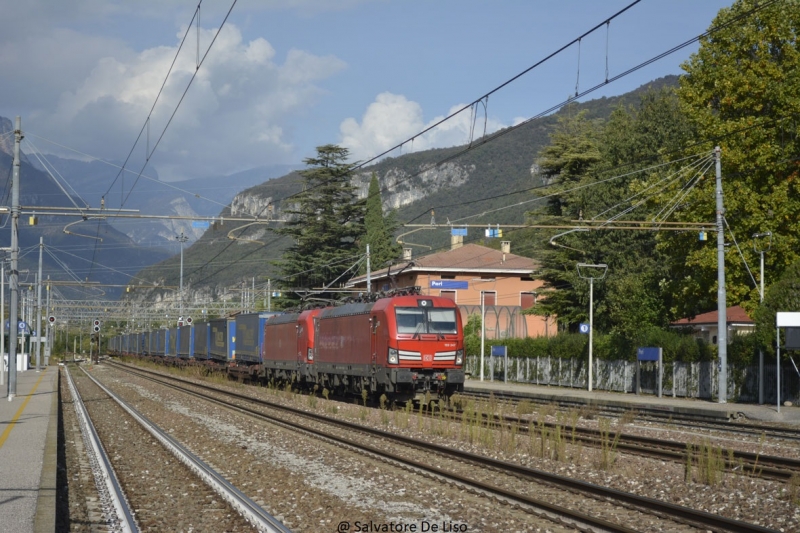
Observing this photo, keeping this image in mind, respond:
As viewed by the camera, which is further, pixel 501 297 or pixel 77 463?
pixel 501 297

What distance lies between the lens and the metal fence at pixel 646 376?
102ft

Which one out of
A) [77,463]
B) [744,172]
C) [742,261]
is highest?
[744,172]

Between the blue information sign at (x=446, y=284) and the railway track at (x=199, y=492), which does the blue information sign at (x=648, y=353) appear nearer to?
the blue information sign at (x=446, y=284)

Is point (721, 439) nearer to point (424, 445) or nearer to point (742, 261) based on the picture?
point (424, 445)

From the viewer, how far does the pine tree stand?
81312mm

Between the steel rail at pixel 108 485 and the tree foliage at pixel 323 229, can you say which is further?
the tree foliage at pixel 323 229

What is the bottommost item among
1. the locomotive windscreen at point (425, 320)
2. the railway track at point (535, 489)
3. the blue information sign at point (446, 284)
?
the railway track at point (535, 489)

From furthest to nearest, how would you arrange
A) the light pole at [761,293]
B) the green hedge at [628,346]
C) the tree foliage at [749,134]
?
1. the tree foliage at [749,134]
2. the green hedge at [628,346]
3. the light pole at [761,293]

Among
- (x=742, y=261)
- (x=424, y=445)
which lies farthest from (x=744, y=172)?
(x=424, y=445)

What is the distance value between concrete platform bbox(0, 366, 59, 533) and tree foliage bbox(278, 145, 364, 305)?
4412 cm

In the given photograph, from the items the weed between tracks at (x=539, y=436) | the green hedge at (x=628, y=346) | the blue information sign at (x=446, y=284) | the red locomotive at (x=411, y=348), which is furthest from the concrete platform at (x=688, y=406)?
the red locomotive at (x=411, y=348)

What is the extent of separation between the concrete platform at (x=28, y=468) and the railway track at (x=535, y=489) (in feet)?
17.4

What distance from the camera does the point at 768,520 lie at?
10.4m

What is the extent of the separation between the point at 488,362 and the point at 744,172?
2436cm
